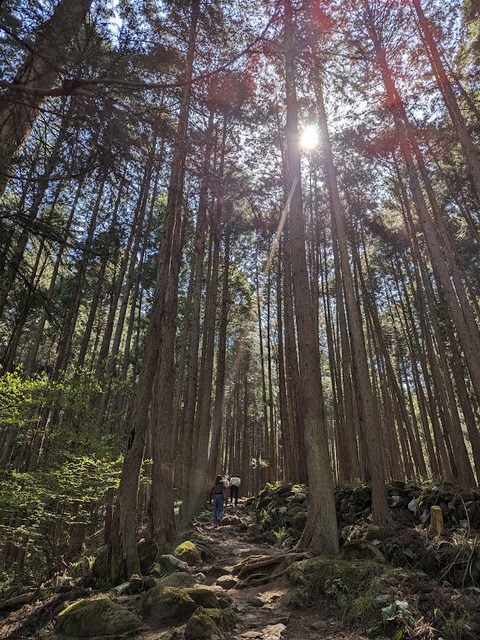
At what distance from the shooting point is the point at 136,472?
19.0 ft

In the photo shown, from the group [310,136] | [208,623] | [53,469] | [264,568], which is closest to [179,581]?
[264,568]

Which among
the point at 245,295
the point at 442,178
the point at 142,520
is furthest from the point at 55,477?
the point at 442,178

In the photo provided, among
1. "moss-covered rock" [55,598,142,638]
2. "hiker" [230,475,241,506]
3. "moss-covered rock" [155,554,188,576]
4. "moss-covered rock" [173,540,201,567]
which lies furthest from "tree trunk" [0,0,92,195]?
"hiker" [230,475,241,506]

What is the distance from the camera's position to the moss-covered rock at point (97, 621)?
3.57 m

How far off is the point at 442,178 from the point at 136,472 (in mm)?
13990

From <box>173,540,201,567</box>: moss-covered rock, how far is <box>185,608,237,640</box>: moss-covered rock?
2.86 metres

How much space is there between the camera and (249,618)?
3.92 metres

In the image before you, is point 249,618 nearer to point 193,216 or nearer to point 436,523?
point 436,523

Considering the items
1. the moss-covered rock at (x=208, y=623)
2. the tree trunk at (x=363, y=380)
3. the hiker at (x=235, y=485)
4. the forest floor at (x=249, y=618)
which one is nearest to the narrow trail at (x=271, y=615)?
the forest floor at (x=249, y=618)

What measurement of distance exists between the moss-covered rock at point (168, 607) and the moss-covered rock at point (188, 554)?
244 cm

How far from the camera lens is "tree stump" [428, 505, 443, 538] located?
18.8ft

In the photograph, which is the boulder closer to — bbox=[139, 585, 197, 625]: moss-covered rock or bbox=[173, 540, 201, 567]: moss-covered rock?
bbox=[173, 540, 201, 567]: moss-covered rock

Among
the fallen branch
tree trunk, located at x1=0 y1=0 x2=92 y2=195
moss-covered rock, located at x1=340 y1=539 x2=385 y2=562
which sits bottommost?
the fallen branch

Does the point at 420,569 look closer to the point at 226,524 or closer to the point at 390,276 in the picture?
the point at 226,524
